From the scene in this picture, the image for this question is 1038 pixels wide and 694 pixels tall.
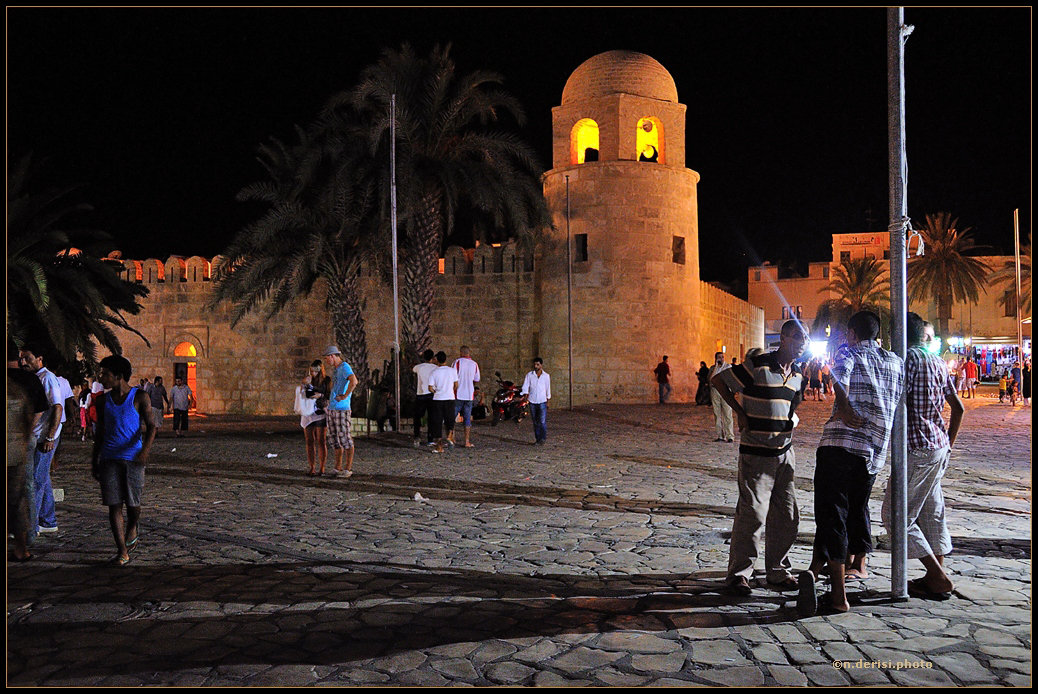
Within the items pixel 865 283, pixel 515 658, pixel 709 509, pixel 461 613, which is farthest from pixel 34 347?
pixel 865 283

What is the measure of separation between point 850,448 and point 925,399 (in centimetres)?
70

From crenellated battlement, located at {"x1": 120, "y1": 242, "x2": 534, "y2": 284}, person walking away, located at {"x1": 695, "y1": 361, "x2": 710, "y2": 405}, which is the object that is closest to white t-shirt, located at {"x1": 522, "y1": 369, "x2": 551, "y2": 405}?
person walking away, located at {"x1": 695, "y1": 361, "x2": 710, "y2": 405}

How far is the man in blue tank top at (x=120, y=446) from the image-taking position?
18.6 ft

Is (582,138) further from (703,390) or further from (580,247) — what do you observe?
(703,390)

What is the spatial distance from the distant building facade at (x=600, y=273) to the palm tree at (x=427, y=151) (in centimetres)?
342

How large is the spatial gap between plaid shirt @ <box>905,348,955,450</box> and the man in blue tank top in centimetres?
505

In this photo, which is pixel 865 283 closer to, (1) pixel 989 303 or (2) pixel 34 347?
(1) pixel 989 303

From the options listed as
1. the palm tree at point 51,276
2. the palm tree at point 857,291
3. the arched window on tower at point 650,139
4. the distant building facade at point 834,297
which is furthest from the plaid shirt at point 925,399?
the distant building facade at point 834,297

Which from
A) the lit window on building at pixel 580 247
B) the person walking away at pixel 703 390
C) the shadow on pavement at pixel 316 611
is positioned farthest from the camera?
the lit window on building at pixel 580 247

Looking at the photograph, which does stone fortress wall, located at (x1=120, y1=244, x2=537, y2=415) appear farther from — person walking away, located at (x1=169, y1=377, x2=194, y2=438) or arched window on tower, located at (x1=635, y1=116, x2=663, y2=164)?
person walking away, located at (x1=169, y1=377, x2=194, y2=438)

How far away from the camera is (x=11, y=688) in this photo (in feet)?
11.3

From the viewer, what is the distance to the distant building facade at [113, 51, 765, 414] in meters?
22.9

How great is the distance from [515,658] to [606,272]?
1973 cm

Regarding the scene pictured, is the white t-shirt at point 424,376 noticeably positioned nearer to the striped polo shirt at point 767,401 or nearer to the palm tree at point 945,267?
the striped polo shirt at point 767,401
